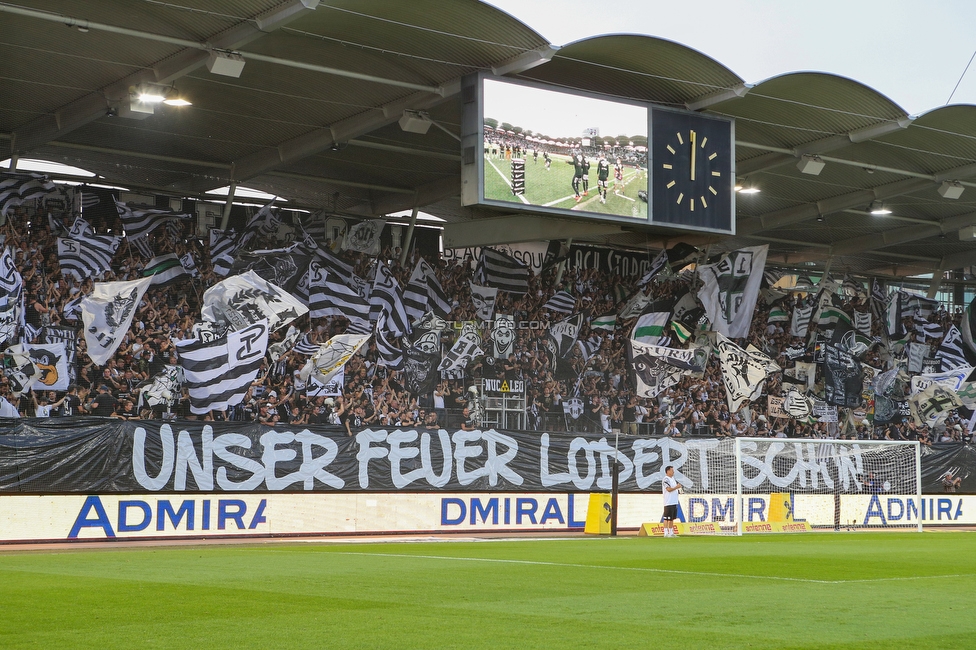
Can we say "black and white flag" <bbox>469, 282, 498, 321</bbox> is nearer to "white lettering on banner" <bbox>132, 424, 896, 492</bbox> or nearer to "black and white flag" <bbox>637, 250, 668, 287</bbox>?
"black and white flag" <bbox>637, 250, 668, 287</bbox>

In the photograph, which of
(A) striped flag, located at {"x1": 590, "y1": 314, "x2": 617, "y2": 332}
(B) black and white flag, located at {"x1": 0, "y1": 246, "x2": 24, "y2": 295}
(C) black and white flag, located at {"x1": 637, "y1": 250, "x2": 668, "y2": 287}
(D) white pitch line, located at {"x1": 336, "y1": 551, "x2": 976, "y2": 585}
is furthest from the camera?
(A) striped flag, located at {"x1": 590, "y1": 314, "x2": 617, "y2": 332}

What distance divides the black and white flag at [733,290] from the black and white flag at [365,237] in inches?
397

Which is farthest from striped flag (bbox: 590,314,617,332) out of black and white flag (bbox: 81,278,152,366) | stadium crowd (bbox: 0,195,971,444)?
black and white flag (bbox: 81,278,152,366)

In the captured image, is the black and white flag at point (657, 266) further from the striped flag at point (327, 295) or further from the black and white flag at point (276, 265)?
the black and white flag at point (276, 265)

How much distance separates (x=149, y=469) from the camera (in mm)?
24047

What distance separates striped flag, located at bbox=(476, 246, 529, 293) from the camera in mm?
34719

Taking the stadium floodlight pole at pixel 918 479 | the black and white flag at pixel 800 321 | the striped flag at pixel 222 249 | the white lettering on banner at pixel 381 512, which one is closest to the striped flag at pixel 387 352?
the striped flag at pixel 222 249

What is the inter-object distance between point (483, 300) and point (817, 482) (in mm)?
10706

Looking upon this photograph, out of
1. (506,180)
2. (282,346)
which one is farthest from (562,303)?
(506,180)

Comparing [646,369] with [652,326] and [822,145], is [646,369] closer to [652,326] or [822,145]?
[652,326]

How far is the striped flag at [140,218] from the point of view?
29297mm

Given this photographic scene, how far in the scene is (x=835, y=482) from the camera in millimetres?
32031

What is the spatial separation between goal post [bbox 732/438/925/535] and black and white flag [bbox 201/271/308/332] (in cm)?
1227

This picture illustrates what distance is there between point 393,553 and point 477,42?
10.5 meters
